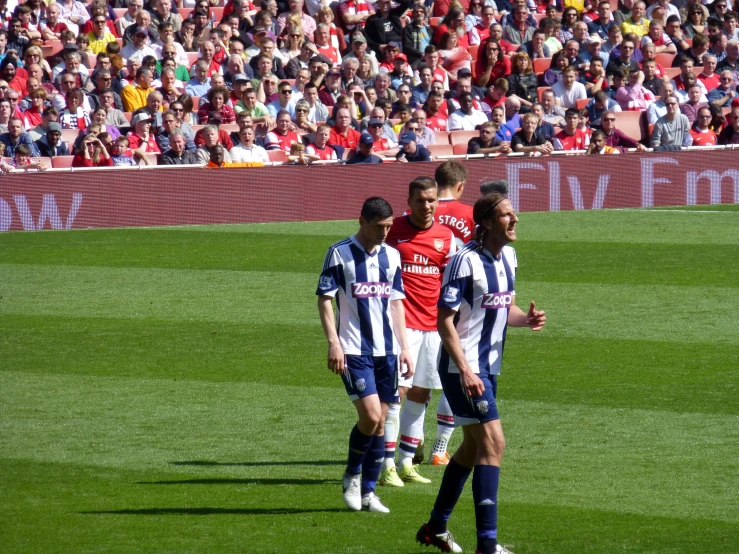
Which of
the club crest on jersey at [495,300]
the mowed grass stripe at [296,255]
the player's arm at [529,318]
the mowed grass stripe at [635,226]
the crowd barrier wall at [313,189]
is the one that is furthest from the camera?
the crowd barrier wall at [313,189]

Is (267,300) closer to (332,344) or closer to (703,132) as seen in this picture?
(332,344)

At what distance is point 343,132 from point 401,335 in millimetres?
14999

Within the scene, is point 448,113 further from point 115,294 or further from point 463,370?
A: point 463,370

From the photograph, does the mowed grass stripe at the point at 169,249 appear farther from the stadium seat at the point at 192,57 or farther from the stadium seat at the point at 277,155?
the stadium seat at the point at 192,57

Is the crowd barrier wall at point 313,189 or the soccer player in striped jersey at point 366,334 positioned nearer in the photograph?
the soccer player in striped jersey at point 366,334

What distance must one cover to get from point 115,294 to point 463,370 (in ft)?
30.5

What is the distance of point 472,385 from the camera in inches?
223

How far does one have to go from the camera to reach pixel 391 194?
2064 centimetres

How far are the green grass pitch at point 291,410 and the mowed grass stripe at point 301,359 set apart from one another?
34mm

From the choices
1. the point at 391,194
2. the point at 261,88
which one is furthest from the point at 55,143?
the point at 391,194

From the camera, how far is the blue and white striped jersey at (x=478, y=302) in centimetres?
581

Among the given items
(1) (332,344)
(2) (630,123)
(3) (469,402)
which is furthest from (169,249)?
(3) (469,402)

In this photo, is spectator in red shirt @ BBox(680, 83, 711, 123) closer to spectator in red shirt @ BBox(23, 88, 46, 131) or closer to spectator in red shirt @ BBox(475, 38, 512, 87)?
spectator in red shirt @ BBox(475, 38, 512, 87)

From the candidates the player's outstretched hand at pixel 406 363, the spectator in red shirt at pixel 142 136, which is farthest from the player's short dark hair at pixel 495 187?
the spectator in red shirt at pixel 142 136
